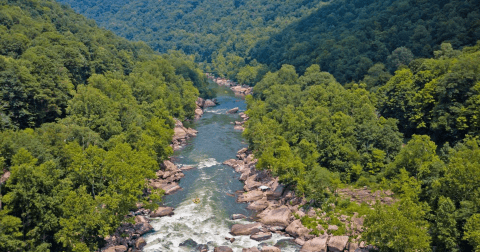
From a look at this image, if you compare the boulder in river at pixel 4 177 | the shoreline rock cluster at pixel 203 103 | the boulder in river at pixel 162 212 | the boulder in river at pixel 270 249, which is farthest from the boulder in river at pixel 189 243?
the shoreline rock cluster at pixel 203 103

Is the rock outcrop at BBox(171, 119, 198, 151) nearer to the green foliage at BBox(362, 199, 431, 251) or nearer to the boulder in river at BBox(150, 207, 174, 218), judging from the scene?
the boulder in river at BBox(150, 207, 174, 218)

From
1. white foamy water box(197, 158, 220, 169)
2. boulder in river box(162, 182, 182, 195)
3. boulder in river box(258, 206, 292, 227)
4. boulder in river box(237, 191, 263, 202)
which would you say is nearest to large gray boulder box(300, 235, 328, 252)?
boulder in river box(258, 206, 292, 227)

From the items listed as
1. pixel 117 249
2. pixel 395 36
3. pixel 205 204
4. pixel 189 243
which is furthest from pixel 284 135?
pixel 395 36

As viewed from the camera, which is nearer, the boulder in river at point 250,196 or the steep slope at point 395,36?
the boulder in river at point 250,196

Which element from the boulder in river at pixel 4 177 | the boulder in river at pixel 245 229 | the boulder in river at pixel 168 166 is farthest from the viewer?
the boulder in river at pixel 168 166

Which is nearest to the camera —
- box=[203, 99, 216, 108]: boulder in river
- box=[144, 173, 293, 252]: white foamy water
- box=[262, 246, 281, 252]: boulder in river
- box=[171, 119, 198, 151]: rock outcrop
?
box=[262, 246, 281, 252]: boulder in river

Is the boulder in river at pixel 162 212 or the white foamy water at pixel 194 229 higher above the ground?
the boulder in river at pixel 162 212

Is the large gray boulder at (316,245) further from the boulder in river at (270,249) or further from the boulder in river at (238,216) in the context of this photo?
the boulder in river at (238,216)

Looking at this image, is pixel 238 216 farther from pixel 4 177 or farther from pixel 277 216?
pixel 4 177
